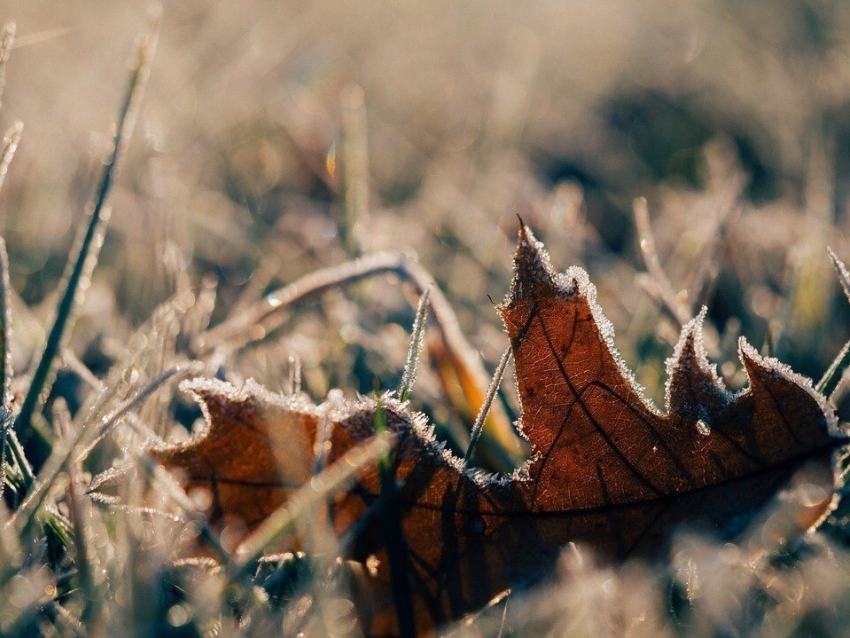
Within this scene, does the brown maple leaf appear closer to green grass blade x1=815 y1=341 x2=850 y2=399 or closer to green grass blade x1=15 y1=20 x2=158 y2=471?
green grass blade x1=815 y1=341 x2=850 y2=399

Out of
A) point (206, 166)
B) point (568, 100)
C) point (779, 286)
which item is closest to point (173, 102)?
point (206, 166)

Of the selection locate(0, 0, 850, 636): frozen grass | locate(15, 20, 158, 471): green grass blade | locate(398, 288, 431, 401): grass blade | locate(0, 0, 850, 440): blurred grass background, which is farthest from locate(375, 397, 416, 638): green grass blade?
locate(15, 20, 158, 471): green grass blade

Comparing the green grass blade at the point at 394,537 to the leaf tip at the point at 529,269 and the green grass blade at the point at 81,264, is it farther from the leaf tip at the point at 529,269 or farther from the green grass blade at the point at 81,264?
the green grass blade at the point at 81,264

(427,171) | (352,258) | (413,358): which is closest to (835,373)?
(413,358)

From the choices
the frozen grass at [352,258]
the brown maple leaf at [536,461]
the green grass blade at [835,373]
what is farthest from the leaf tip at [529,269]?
the green grass blade at [835,373]

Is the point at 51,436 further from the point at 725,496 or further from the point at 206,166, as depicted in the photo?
the point at 206,166

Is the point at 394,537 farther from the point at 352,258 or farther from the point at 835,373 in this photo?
the point at 352,258

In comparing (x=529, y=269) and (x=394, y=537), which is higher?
(x=529, y=269)
